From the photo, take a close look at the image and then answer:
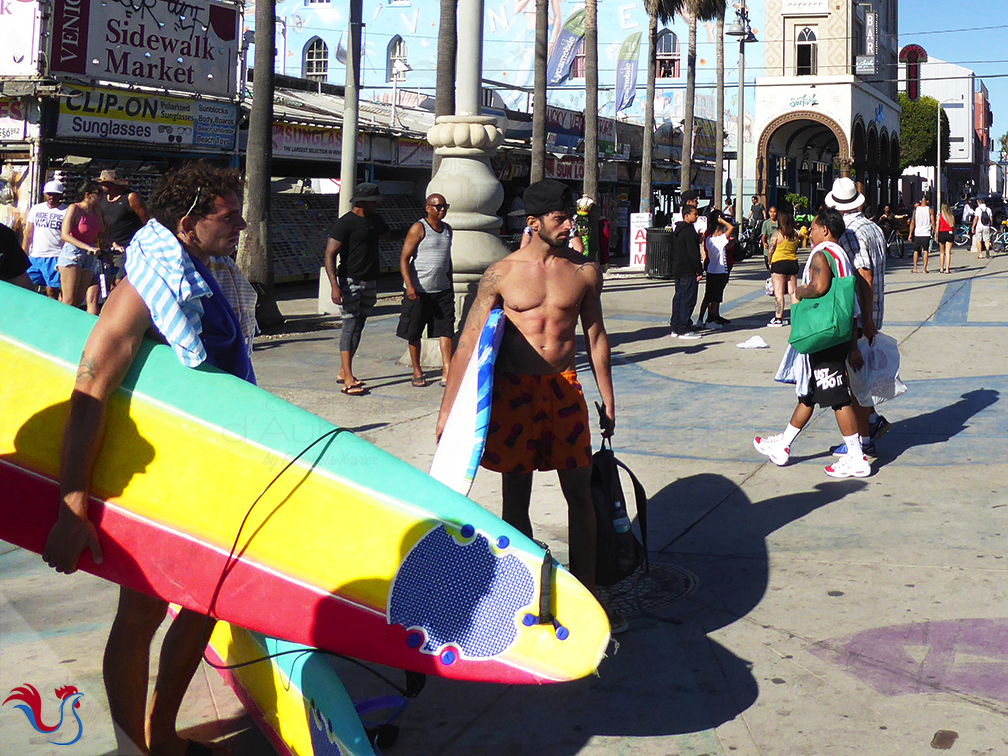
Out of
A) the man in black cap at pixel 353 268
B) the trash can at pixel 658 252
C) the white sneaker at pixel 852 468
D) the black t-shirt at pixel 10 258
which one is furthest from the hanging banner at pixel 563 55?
the black t-shirt at pixel 10 258

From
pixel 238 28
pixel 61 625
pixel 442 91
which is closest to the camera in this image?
pixel 61 625

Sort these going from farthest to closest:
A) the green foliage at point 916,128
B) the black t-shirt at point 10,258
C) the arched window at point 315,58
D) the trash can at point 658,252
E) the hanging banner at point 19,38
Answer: the green foliage at point 916,128 → the arched window at point 315,58 → the trash can at point 658,252 → the hanging banner at point 19,38 → the black t-shirt at point 10,258

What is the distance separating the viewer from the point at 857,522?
5.60 m

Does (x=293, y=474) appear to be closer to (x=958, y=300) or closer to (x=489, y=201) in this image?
(x=489, y=201)

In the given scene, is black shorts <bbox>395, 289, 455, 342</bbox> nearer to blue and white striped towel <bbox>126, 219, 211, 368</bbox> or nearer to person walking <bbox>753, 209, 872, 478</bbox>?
person walking <bbox>753, 209, 872, 478</bbox>

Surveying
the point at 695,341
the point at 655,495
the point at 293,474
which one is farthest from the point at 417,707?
the point at 695,341

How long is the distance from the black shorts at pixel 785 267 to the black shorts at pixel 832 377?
693 centimetres

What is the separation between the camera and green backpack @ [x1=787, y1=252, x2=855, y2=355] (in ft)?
20.5

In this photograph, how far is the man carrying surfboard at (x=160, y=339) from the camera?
292cm

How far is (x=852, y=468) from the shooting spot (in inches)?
253

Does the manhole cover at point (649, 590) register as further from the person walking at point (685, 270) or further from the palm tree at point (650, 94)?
the palm tree at point (650, 94)

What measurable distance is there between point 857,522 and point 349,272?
16.7 feet

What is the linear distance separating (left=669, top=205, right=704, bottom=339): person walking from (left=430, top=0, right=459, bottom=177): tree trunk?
3242 millimetres
